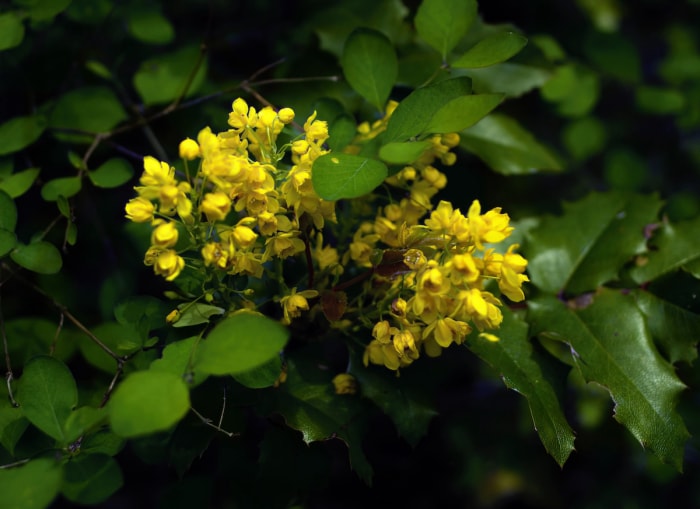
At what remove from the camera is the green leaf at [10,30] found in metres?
1.35

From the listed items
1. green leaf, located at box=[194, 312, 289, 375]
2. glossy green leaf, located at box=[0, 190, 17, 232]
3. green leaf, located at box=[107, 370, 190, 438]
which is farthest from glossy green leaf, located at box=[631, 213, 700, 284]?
glossy green leaf, located at box=[0, 190, 17, 232]

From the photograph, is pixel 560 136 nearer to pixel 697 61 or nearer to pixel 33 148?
pixel 697 61

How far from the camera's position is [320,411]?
1.23m

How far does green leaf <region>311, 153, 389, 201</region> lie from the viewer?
0.96 meters

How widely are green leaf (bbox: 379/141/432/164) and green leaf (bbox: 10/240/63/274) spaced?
0.67 m

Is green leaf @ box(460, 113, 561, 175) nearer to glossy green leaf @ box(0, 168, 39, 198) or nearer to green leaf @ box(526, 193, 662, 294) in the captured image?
green leaf @ box(526, 193, 662, 294)

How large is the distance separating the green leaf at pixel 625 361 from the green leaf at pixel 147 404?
78 cm

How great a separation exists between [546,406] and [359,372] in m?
0.36

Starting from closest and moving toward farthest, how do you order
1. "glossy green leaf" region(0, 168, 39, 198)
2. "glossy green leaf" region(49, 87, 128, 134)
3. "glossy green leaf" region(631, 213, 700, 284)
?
"glossy green leaf" region(0, 168, 39, 198) < "glossy green leaf" region(631, 213, 700, 284) < "glossy green leaf" region(49, 87, 128, 134)

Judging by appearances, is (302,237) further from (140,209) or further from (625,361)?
(625,361)

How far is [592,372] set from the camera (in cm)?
127

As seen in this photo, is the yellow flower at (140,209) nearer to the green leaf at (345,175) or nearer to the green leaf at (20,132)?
the green leaf at (345,175)

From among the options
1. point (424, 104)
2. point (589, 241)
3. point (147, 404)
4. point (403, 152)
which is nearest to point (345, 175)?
point (403, 152)

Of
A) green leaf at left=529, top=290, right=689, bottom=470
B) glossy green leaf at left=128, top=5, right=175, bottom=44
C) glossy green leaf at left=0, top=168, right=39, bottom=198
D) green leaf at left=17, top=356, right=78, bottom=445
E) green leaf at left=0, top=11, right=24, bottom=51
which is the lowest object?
green leaf at left=529, top=290, right=689, bottom=470
